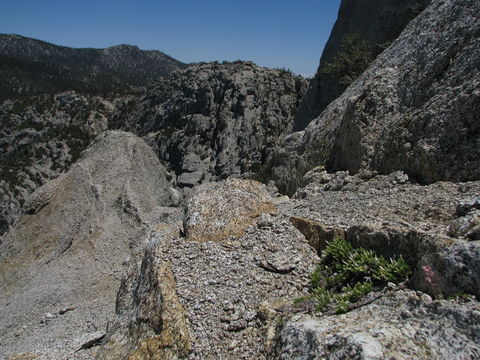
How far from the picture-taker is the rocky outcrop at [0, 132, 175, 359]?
15.7 m

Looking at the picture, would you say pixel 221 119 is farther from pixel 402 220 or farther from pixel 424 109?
pixel 402 220

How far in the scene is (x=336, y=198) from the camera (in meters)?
13.2

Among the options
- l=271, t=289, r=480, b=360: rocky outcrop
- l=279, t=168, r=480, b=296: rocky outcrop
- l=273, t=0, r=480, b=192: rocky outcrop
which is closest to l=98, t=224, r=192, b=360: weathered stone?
l=271, t=289, r=480, b=360: rocky outcrop

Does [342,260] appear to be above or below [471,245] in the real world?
below

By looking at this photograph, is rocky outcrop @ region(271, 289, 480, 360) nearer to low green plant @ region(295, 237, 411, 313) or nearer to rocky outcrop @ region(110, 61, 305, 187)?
low green plant @ region(295, 237, 411, 313)

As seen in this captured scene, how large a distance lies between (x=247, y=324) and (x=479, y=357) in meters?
4.39

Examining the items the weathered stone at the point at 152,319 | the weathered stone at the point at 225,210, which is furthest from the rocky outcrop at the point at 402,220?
the weathered stone at the point at 152,319

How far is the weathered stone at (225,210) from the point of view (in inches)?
439

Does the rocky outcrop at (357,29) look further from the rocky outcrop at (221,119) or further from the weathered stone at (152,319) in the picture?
the weathered stone at (152,319)

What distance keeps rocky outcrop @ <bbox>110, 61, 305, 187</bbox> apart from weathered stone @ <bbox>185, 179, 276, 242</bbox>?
82.0m

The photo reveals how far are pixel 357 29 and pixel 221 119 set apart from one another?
170ft

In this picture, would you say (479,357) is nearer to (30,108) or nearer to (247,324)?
(247,324)

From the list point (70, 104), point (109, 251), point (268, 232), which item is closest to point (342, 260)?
point (268, 232)

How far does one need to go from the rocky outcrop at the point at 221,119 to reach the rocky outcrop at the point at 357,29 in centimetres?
2355
